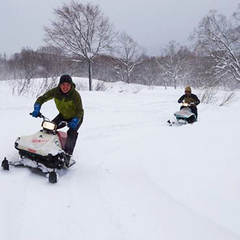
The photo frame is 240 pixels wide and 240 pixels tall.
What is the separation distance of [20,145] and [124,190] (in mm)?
1842

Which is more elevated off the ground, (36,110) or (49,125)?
(36,110)

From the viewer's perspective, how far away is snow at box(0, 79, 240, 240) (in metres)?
2.85

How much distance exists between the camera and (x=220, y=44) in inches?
1006

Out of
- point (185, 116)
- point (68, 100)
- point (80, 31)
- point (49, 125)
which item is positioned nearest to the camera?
point (49, 125)

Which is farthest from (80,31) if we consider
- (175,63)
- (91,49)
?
(175,63)

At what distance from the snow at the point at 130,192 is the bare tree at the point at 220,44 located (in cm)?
2090

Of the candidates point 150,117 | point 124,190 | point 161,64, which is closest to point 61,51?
point 150,117

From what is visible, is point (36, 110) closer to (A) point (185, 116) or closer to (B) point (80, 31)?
(A) point (185, 116)

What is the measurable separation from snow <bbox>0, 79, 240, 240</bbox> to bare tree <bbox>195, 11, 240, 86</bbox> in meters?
20.9

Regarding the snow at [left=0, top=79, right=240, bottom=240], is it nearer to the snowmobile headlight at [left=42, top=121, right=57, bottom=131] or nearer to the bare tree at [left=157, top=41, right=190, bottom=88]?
the snowmobile headlight at [left=42, top=121, right=57, bottom=131]

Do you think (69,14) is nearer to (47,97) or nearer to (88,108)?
(88,108)

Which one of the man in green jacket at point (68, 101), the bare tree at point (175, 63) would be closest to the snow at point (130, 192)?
the man in green jacket at point (68, 101)

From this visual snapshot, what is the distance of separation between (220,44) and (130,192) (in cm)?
2555

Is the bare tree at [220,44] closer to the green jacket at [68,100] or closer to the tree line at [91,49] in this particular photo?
the tree line at [91,49]
